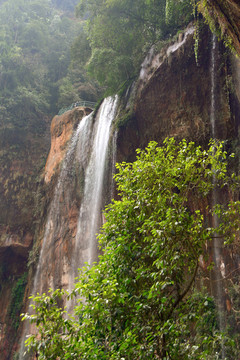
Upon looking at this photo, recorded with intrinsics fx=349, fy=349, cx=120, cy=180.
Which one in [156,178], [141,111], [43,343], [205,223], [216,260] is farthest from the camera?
[141,111]

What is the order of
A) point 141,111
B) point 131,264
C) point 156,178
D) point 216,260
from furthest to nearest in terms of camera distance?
point 141,111, point 216,260, point 156,178, point 131,264

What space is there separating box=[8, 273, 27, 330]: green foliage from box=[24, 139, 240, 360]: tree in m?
13.1

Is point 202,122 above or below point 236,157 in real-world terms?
above

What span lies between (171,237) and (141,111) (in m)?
8.96

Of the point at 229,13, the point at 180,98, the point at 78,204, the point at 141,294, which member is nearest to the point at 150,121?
the point at 180,98

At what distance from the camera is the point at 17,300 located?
56.2 feet

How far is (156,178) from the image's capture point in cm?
553

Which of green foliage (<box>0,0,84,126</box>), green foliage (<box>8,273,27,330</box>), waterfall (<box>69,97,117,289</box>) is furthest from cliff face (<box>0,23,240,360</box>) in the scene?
green foliage (<box>0,0,84,126</box>)

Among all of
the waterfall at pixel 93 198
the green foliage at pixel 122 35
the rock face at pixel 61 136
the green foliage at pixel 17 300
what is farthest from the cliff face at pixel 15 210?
the green foliage at pixel 122 35

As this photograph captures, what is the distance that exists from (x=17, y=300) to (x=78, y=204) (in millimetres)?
6417

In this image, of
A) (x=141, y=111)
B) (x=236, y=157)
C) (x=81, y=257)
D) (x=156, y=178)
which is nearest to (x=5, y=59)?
(x=141, y=111)

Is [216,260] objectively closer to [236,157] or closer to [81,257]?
[236,157]

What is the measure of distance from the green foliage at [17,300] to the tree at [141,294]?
13126 mm

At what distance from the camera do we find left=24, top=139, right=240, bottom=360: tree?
13.8 feet
